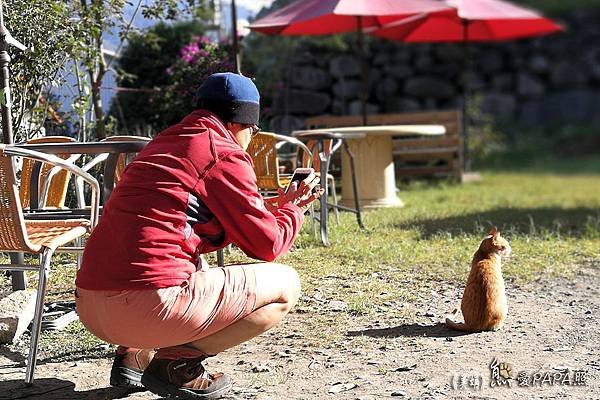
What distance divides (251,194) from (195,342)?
0.54 metres

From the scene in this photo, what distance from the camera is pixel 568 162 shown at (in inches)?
624

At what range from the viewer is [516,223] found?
7.12 metres

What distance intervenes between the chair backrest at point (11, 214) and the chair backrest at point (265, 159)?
6.63 ft

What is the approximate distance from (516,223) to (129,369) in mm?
4356

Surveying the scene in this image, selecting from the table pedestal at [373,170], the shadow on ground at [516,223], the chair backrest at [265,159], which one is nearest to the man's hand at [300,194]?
the chair backrest at [265,159]

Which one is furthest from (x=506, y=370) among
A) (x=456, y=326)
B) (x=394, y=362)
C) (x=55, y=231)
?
(x=55, y=231)

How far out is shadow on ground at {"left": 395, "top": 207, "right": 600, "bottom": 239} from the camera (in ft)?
21.7

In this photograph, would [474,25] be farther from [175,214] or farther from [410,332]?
[175,214]

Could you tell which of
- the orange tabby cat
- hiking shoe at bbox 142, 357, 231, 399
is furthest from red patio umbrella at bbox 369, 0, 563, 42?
hiking shoe at bbox 142, 357, 231, 399

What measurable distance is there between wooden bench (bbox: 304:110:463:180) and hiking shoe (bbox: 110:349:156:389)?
647 centimetres

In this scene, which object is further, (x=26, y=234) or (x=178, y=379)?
(x=26, y=234)

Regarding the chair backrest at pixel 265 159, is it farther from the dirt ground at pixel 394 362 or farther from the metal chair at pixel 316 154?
the dirt ground at pixel 394 362

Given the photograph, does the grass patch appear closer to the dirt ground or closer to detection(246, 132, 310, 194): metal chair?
the dirt ground

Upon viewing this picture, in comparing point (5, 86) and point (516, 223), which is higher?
point (5, 86)
